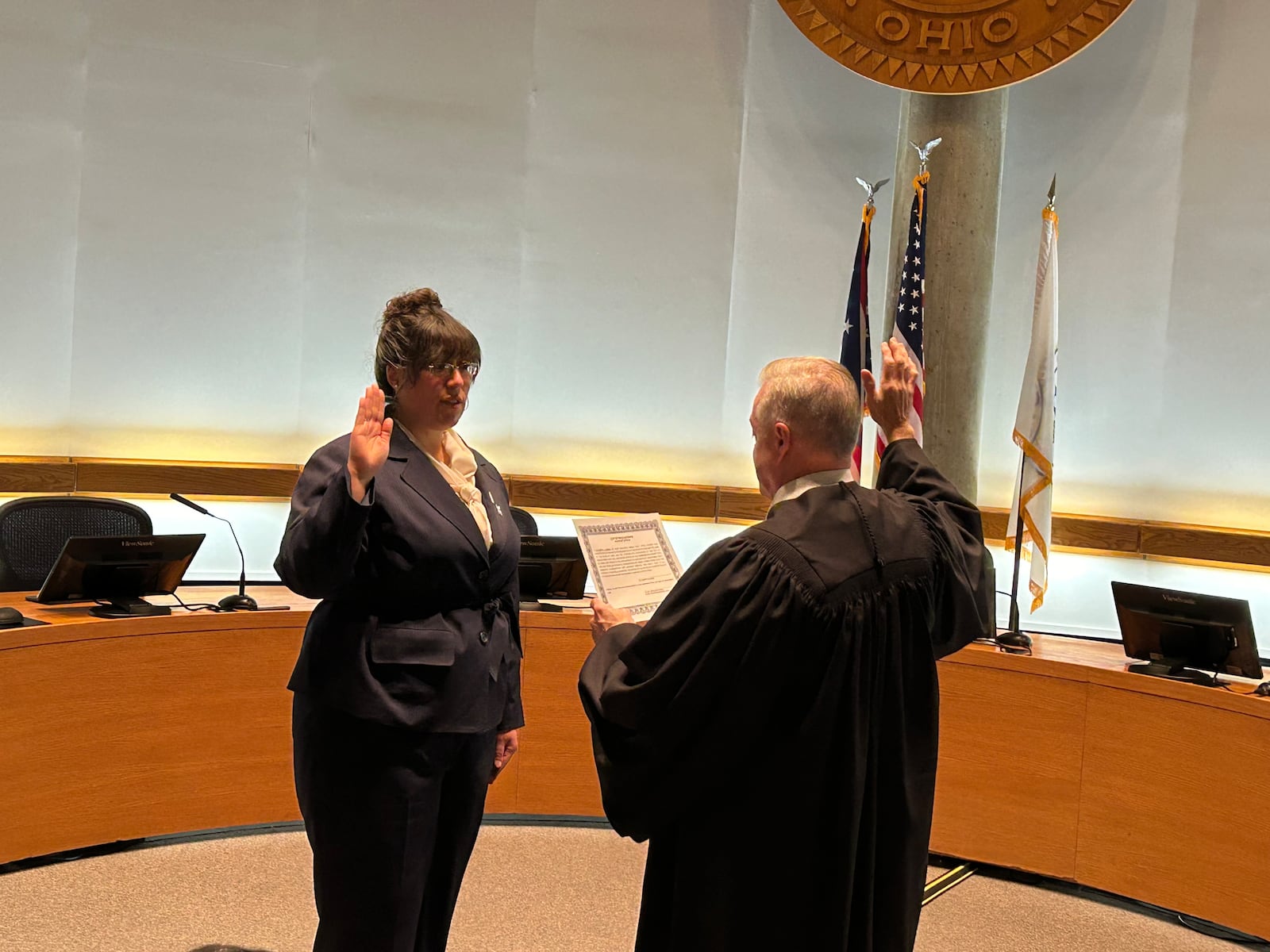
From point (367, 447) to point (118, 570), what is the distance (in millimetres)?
1932

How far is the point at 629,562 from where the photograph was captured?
2064 mm

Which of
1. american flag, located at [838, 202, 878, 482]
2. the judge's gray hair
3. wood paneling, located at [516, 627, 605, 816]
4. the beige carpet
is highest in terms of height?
american flag, located at [838, 202, 878, 482]

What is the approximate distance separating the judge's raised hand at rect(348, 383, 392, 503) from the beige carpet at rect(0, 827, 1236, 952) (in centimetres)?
180

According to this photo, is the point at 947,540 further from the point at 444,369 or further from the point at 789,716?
the point at 444,369

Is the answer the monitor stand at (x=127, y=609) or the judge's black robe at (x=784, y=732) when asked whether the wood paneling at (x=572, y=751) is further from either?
the judge's black robe at (x=784, y=732)

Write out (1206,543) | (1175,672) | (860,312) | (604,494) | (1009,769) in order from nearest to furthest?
(1175,672) < (1009,769) < (860,312) < (1206,543) < (604,494)

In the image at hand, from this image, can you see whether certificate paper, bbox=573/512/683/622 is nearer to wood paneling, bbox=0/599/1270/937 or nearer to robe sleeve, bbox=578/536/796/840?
robe sleeve, bbox=578/536/796/840

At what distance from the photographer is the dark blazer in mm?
2156

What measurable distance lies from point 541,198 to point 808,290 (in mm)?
1491

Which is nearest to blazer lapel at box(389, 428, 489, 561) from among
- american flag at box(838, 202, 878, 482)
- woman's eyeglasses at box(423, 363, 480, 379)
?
woman's eyeglasses at box(423, 363, 480, 379)

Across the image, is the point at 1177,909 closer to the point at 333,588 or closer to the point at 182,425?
the point at 333,588

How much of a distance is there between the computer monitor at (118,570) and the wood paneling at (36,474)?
4.81 feet

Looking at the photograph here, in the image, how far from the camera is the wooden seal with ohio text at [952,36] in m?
4.76

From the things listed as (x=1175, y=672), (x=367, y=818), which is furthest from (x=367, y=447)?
(x=1175, y=672)
